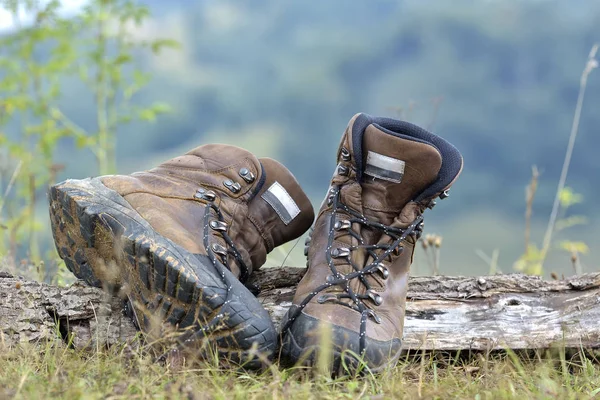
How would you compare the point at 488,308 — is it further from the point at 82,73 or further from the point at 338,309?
the point at 82,73

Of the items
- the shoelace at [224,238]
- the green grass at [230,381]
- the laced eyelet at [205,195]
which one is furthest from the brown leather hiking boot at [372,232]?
the laced eyelet at [205,195]

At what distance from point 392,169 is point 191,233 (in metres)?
0.75

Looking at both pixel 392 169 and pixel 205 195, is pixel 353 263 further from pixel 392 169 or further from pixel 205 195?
pixel 205 195

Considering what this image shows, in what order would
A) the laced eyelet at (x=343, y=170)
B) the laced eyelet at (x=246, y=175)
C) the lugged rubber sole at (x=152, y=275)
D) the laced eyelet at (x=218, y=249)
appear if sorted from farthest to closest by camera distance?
the laced eyelet at (x=246, y=175) → the laced eyelet at (x=343, y=170) → the laced eyelet at (x=218, y=249) → the lugged rubber sole at (x=152, y=275)

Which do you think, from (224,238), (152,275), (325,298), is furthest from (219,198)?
(325,298)

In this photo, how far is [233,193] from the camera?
256 centimetres

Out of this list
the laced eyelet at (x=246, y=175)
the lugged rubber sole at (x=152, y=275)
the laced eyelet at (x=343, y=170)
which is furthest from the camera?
the laced eyelet at (x=246, y=175)

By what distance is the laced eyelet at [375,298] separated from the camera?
233 centimetres

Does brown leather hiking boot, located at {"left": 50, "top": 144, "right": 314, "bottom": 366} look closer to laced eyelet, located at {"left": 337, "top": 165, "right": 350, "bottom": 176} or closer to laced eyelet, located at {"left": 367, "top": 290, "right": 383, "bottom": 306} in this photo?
laced eyelet, located at {"left": 337, "top": 165, "right": 350, "bottom": 176}

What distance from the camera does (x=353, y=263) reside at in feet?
7.84

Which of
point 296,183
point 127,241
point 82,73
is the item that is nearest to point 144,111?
point 82,73

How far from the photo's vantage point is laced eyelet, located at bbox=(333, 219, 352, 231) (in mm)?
2443

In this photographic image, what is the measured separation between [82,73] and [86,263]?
343 centimetres

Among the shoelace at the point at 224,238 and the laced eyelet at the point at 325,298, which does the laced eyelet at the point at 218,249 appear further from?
the laced eyelet at the point at 325,298
